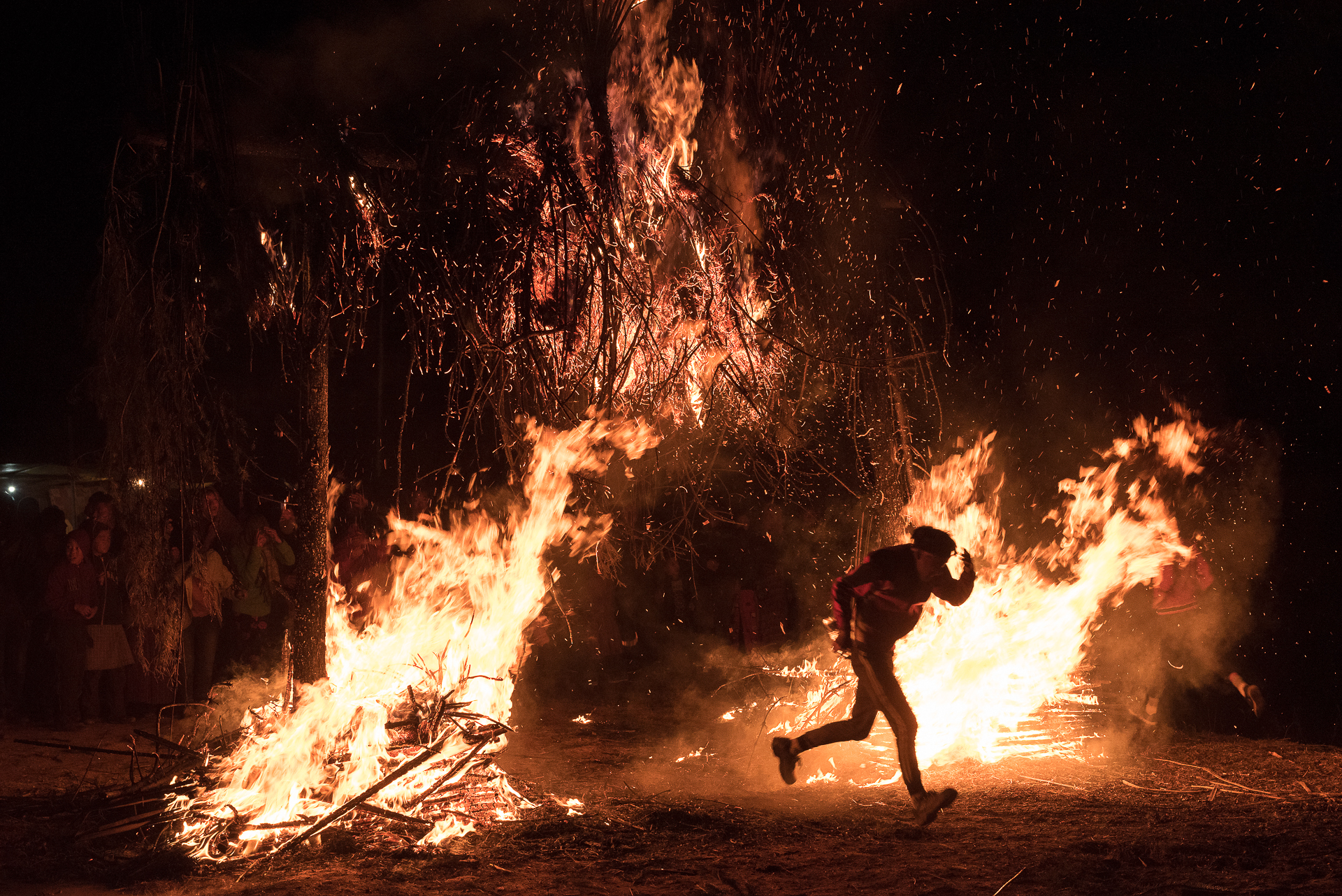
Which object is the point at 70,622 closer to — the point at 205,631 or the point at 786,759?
the point at 205,631

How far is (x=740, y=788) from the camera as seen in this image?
5.62m

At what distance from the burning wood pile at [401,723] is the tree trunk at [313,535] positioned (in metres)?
0.21

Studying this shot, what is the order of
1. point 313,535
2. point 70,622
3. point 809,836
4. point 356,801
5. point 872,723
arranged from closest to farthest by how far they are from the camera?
point 356,801
point 809,836
point 872,723
point 313,535
point 70,622

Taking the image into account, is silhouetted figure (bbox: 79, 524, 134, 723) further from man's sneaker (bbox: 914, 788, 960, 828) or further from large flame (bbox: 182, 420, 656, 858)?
man's sneaker (bbox: 914, 788, 960, 828)

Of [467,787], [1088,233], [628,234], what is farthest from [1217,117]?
[467,787]

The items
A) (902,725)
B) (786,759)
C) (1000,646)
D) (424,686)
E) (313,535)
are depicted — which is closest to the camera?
(902,725)

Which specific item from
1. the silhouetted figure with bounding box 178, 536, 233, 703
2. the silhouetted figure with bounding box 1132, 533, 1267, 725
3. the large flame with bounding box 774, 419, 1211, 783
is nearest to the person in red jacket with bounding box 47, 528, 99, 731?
the silhouetted figure with bounding box 178, 536, 233, 703

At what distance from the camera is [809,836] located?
465cm

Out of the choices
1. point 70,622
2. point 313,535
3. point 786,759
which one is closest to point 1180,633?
point 786,759

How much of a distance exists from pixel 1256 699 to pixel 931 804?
3660 mm

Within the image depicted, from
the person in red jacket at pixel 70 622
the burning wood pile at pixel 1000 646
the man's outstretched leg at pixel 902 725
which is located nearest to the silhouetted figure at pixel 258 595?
the person in red jacket at pixel 70 622

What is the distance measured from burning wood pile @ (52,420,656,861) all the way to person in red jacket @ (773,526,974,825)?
1.96 metres

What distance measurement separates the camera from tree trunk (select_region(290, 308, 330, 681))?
541cm

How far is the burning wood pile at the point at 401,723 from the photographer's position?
14.9 ft
